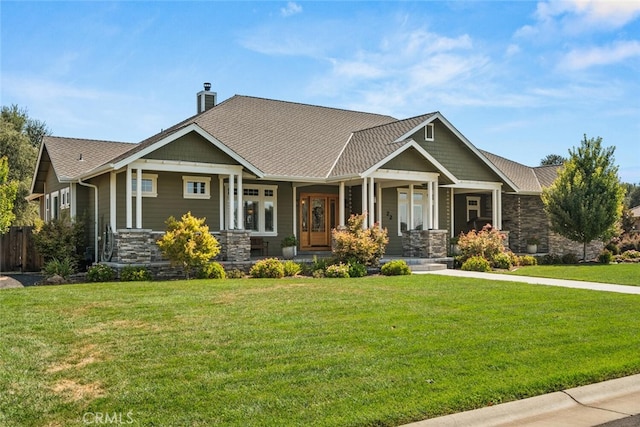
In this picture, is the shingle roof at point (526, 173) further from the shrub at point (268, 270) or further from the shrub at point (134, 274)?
the shrub at point (134, 274)

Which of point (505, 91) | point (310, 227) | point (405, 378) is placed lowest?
point (405, 378)

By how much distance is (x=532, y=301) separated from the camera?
11.3m

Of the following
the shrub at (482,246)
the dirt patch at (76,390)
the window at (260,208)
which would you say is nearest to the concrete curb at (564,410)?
the dirt patch at (76,390)

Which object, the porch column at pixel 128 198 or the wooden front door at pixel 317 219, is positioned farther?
the wooden front door at pixel 317 219

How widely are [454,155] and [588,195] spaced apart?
18.2 ft

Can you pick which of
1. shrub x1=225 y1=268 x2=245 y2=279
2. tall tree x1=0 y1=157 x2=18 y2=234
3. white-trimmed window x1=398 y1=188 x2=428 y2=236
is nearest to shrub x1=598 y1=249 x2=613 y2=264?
white-trimmed window x1=398 y1=188 x2=428 y2=236

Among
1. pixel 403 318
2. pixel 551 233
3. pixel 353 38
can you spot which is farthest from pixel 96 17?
pixel 551 233

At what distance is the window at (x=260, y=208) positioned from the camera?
21.0 m

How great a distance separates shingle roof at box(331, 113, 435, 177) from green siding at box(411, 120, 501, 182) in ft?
2.63

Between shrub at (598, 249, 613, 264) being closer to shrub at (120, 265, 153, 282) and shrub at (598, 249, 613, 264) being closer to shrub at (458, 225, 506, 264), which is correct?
shrub at (458, 225, 506, 264)

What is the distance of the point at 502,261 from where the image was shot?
2070cm

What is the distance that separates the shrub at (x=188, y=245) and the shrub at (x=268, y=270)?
1.33 metres

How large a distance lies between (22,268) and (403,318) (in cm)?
1565

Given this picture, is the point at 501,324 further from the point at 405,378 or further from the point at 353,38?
the point at 353,38
